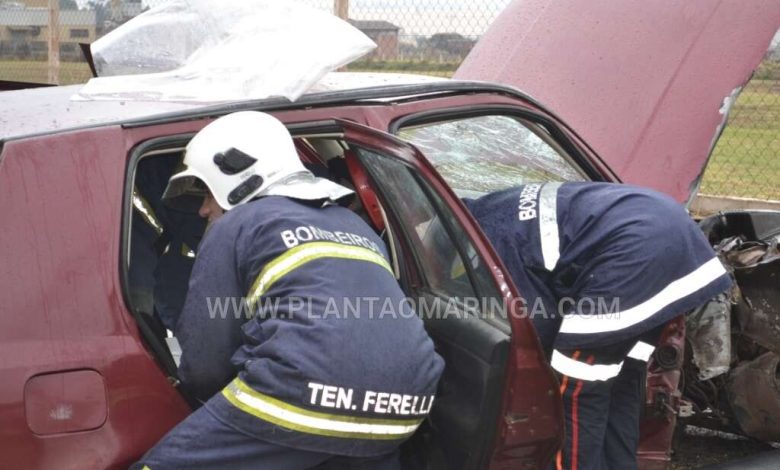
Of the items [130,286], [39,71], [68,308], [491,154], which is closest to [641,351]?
[491,154]

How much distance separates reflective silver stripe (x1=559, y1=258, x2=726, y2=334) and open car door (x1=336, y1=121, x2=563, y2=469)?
0.73 ft

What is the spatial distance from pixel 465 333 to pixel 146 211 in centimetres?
104

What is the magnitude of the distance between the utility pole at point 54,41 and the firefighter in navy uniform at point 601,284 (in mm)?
7509

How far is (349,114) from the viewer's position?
270cm

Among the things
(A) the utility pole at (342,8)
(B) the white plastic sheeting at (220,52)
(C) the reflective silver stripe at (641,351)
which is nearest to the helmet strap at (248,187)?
(B) the white plastic sheeting at (220,52)

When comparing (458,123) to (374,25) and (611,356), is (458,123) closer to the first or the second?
(611,356)

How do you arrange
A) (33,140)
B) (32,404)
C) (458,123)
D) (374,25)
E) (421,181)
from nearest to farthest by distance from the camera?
(32,404), (33,140), (421,181), (458,123), (374,25)

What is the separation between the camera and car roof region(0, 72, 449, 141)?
237 centimetres

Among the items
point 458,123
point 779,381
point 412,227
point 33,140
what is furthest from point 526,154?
point 33,140

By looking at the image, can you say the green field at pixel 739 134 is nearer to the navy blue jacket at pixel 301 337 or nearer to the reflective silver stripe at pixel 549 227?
the reflective silver stripe at pixel 549 227

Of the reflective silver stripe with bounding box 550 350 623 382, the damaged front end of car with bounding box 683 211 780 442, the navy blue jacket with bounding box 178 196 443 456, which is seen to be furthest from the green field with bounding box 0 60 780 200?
the navy blue jacket with bounding box 178 196 443 456

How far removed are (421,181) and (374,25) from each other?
19.1 feet

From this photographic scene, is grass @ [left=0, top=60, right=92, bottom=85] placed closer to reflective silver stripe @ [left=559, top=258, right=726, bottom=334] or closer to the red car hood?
the red car hood

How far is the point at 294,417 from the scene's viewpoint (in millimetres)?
2172
